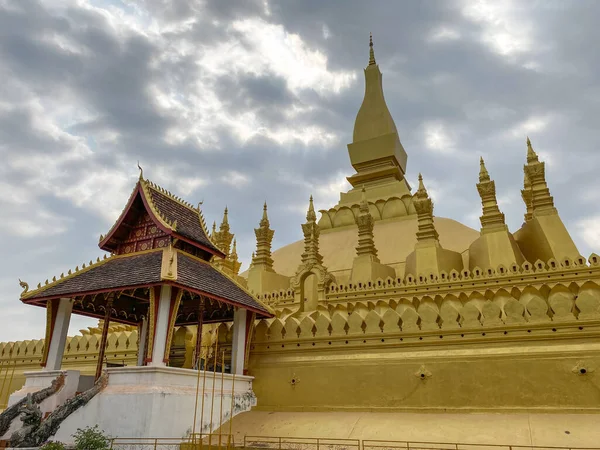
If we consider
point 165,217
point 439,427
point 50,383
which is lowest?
point 439,427

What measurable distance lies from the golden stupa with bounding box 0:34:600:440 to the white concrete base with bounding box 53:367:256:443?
158cm

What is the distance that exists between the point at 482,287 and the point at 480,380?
6562 mm

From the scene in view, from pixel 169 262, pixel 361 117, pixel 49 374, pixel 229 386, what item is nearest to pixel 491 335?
pixel 229 386

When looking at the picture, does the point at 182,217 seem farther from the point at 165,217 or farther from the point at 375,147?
the point at 375,147

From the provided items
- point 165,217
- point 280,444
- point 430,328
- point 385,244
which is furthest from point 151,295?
point 385,244

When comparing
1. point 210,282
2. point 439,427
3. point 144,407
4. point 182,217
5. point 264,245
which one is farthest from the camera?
point 264,245

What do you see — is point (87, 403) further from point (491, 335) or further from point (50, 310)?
point (491, 335)

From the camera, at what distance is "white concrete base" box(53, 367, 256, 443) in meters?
9.15

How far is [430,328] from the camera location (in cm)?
1034

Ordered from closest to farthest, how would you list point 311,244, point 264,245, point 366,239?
1. point 366,239
2. point 311,244
3. point 264,245

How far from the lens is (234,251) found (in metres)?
24.1

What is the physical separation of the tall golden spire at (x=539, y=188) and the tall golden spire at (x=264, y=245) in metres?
11.2

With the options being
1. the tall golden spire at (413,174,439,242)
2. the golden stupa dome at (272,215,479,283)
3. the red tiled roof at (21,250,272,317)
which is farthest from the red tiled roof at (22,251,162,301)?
the golden stupa dome at (272,215,479,283)

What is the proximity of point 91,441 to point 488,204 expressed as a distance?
15.1m
